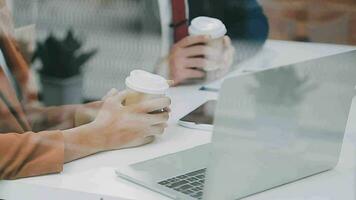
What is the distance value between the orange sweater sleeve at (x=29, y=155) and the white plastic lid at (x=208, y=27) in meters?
0.24

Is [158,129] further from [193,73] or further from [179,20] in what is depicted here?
[179,20]

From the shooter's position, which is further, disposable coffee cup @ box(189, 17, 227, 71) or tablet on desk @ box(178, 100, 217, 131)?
tablet on desk @ box(178, 100, 217, 131)

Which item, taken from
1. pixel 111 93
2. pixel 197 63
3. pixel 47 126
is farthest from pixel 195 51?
pixel 47 126

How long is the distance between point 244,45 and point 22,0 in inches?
10.9

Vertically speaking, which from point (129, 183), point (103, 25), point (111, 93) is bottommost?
point (129, 183)

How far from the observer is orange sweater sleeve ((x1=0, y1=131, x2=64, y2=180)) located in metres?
0.94

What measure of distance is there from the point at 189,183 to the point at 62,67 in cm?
21

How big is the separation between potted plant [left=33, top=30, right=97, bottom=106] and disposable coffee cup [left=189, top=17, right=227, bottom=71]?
0.13m

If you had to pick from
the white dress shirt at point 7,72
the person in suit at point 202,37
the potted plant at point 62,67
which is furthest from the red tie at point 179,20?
the white dress shirt at point 7,72

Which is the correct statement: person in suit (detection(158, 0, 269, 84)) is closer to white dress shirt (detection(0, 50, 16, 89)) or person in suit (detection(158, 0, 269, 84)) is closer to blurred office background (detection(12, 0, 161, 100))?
blurred office background (detection(12, 0, 161, 100))

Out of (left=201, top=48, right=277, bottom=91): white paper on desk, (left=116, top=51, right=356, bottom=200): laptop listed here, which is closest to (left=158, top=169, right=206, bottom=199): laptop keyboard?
(left=116, top=51, right=356, bottom=200): laptop

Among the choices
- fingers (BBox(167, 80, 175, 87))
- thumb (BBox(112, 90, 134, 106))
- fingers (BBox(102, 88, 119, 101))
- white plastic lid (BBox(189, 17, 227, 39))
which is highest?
white plastic lid (BBox(189, 17, 227, 39))

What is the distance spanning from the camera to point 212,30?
36.9 inches

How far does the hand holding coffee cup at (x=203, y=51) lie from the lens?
2.98 ft
